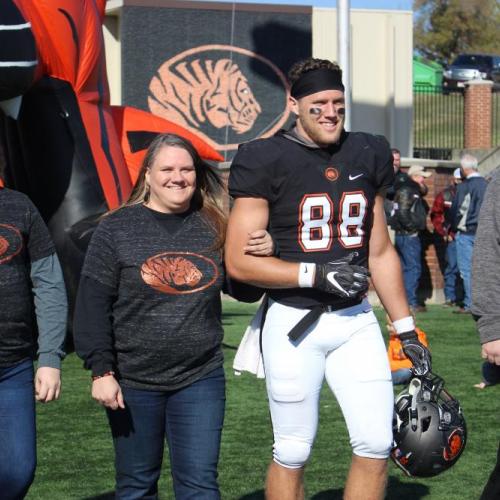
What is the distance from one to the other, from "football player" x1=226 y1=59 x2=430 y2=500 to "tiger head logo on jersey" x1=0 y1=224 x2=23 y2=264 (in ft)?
2.55

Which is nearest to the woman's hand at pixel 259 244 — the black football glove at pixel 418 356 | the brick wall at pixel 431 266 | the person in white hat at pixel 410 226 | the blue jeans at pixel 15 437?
the black football glove at pixel 418 356

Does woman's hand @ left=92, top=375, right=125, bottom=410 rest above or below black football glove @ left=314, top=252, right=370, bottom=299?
below

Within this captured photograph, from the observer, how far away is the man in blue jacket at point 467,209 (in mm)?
13141

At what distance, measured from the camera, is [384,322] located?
12852 millimetres

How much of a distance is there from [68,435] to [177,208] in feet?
10.6

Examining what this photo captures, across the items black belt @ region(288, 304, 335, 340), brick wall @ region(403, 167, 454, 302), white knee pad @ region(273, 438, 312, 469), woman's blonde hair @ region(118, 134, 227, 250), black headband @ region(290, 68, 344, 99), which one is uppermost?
black headband @ region(290, 68, 344, 99)

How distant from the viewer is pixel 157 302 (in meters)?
4.29

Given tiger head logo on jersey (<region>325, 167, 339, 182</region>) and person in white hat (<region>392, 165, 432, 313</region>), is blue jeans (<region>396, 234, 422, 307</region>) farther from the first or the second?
tiger head logo on jersey (<region>325, 167, 339, 182</region>)

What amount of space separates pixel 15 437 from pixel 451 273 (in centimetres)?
1112

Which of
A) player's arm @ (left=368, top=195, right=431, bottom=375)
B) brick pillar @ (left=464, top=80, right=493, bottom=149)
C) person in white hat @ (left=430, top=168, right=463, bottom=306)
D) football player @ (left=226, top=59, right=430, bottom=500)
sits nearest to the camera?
football player @ (left=226, top=59, right=430, bottom=500)

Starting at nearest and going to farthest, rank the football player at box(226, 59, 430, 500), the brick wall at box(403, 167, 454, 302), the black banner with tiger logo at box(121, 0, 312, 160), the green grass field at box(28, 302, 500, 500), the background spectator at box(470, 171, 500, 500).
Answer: the background spectator at box(470, 171, 500, 500), the football player at box(226, 59, 430, 500), the green grass field at box(28, 302, 500, 500), the brick wall at box(403, 167, 454, 302), the black banner with tiger logo at box(121, 0, 312, 160)

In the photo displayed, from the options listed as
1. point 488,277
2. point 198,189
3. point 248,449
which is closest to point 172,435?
point 198,189

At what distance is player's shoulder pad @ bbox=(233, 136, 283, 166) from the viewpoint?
4.60 metres

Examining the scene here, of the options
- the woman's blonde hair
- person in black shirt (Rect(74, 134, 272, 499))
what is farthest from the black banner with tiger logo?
person in black shirt (Rect(74, 134, 272, 499))
